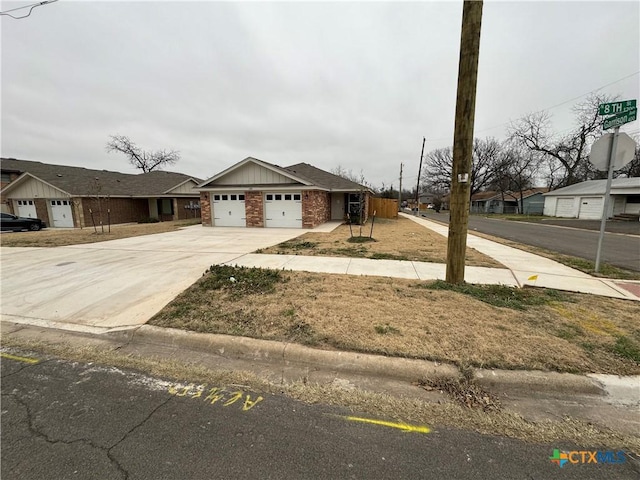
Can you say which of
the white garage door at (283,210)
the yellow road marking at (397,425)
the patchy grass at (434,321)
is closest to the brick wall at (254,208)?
the white garage door at (283,210)

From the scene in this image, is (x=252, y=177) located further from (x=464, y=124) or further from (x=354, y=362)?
(x=354, y=362)

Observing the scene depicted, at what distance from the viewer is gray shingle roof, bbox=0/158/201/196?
71.3 feet

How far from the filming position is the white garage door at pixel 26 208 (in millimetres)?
22594

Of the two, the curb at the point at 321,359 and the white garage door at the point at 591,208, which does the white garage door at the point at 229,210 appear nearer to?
the curb at the point at 321,359

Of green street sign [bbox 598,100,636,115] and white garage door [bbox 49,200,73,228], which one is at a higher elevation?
green street sign [bbox 598,100,636,115]

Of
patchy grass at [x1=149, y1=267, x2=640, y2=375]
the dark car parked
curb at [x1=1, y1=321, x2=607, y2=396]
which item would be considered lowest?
curb at [x1=1, y1=321, x2=607, y2=396]

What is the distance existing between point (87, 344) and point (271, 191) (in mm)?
14384

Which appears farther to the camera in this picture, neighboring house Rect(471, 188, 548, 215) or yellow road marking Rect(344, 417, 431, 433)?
neighboring house Rect(471, 188, 548, 215)

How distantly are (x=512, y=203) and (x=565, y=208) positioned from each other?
74.4 ft

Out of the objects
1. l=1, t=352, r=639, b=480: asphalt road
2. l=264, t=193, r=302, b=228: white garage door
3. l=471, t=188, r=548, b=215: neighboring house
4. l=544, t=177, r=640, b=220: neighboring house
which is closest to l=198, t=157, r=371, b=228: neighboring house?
l=264, t=193, r=302, b=228: white garage door

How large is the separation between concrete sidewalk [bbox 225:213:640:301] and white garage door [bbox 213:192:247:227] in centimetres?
1009

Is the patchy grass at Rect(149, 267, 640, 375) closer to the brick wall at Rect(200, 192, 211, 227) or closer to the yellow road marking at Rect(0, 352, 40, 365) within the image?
the yellow road marking at Rect(0, 352, 40, 365)

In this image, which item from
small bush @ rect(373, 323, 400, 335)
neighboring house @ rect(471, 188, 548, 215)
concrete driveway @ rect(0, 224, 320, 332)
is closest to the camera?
small bush @ rect(373, 323, 400, 335)

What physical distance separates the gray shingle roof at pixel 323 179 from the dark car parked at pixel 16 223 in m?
18.2
